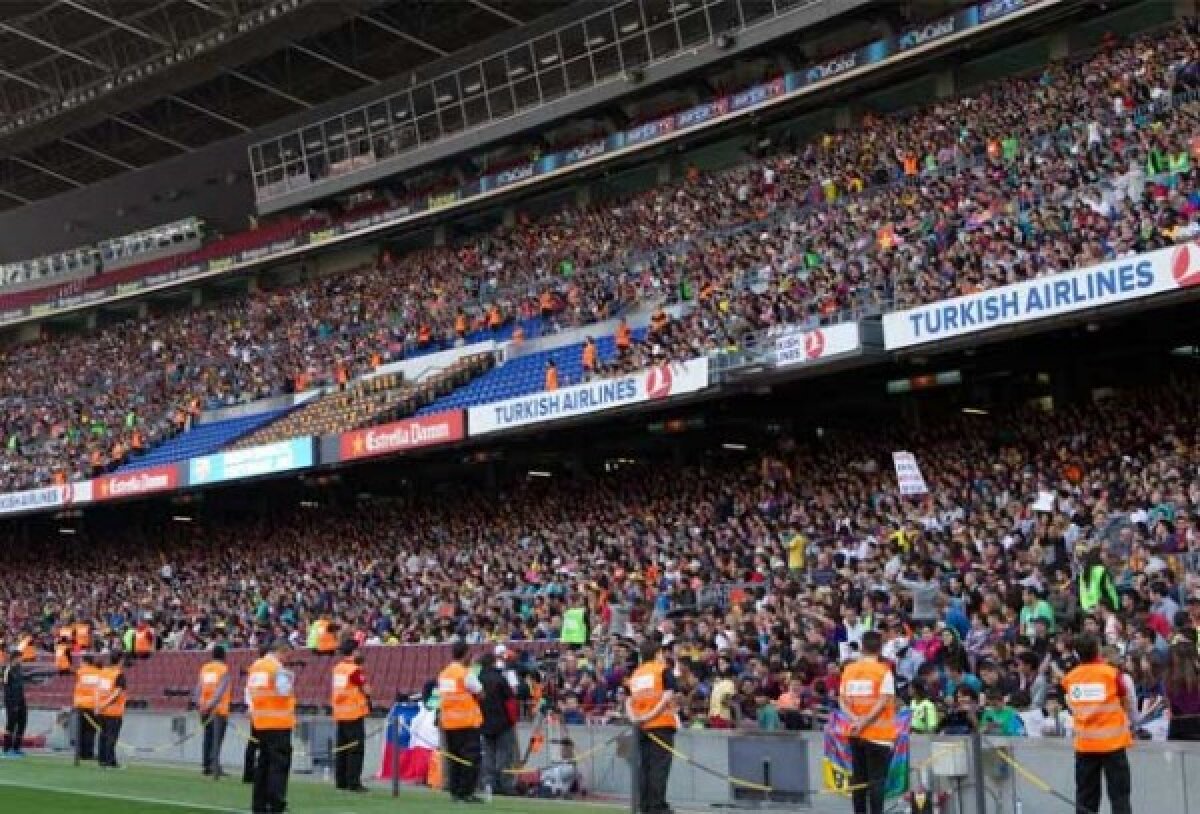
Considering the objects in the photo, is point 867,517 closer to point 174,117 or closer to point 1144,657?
point 1144,657

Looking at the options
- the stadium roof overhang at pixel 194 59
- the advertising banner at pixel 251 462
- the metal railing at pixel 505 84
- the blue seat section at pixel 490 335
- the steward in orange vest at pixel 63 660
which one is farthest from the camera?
the stadium roof overhang at pixel 194 59

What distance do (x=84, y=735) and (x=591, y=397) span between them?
38.4 feet

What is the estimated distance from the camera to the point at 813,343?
2755cm

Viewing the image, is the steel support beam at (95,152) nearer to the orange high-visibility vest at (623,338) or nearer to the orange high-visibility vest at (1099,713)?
the orange high-visibility vest at (623,338)

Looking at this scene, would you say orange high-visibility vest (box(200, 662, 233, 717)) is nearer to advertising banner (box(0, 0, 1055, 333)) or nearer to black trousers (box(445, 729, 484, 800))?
black trousers (box(445, 729, 484, 800))

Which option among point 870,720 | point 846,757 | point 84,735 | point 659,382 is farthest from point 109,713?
point 870,720

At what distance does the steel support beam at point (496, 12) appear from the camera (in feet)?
148

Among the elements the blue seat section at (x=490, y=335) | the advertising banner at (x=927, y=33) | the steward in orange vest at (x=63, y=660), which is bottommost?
the steward in orange vest at (x=63, y=660)

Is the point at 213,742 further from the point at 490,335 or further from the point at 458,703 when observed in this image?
the point at 490,335

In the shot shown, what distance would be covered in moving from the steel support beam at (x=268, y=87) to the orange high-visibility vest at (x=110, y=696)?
29.7 meters

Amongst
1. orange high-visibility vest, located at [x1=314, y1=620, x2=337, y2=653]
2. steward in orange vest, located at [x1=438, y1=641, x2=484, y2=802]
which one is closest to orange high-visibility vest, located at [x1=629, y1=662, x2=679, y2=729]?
steward in orange vest, located at [x1=438, y1=641, x2=484, y2=802]

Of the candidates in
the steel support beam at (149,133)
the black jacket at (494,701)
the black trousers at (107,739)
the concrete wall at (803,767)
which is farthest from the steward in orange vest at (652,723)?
the steel support beam at (149,133)

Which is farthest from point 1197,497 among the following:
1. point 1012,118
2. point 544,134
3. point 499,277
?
point 544,134

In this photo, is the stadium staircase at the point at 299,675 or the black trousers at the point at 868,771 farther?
the stadium staircase at the point at 299,675
